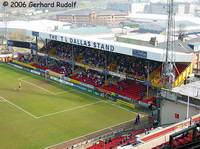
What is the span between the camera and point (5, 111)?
38.5 metres

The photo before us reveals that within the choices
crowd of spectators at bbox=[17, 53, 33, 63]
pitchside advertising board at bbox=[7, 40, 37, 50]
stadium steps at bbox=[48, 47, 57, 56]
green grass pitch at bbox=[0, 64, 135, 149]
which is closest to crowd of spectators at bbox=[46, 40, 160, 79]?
stadium steps at bbox=[48, 47, 57, 56]

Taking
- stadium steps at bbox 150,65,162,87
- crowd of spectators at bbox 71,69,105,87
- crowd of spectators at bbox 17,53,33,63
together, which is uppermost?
stadium steps at bbox 150,65,162,87

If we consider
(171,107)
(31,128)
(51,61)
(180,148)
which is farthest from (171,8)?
(51,61)

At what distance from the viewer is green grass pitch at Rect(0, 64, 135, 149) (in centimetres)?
3100

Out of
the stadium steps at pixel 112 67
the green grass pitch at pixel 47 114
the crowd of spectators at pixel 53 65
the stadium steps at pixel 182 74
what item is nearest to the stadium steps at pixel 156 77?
the stadium steps at pixel 182 74

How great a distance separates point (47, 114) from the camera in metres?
37.6

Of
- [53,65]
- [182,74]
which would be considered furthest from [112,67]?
[53,65]

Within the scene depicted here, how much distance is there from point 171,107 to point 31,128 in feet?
48.3

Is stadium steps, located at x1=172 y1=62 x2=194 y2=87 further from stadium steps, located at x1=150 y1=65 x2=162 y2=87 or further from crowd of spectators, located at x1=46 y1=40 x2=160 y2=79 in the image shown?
crowd of spectators, located at x1=46 y1=40 x2=160 y2=79

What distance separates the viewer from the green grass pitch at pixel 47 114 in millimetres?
31000

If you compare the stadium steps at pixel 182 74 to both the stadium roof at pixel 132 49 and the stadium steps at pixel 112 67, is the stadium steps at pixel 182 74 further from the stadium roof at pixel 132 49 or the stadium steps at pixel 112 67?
the stadium steps at pixel 112 67

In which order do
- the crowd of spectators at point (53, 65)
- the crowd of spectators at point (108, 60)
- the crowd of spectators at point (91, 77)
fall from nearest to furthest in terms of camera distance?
the crowd of spectators at point (108, 60) → the crowd of spectators at point (91, 77) → the crowd of spectators at point (53, 65)

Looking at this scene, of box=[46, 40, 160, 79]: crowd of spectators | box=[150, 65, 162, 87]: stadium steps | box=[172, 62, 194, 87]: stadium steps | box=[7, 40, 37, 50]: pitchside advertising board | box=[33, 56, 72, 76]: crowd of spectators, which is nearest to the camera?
box=[172, 62, 194, 87]: stadium steps

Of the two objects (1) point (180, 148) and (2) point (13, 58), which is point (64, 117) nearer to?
(1) point (180, 148)
